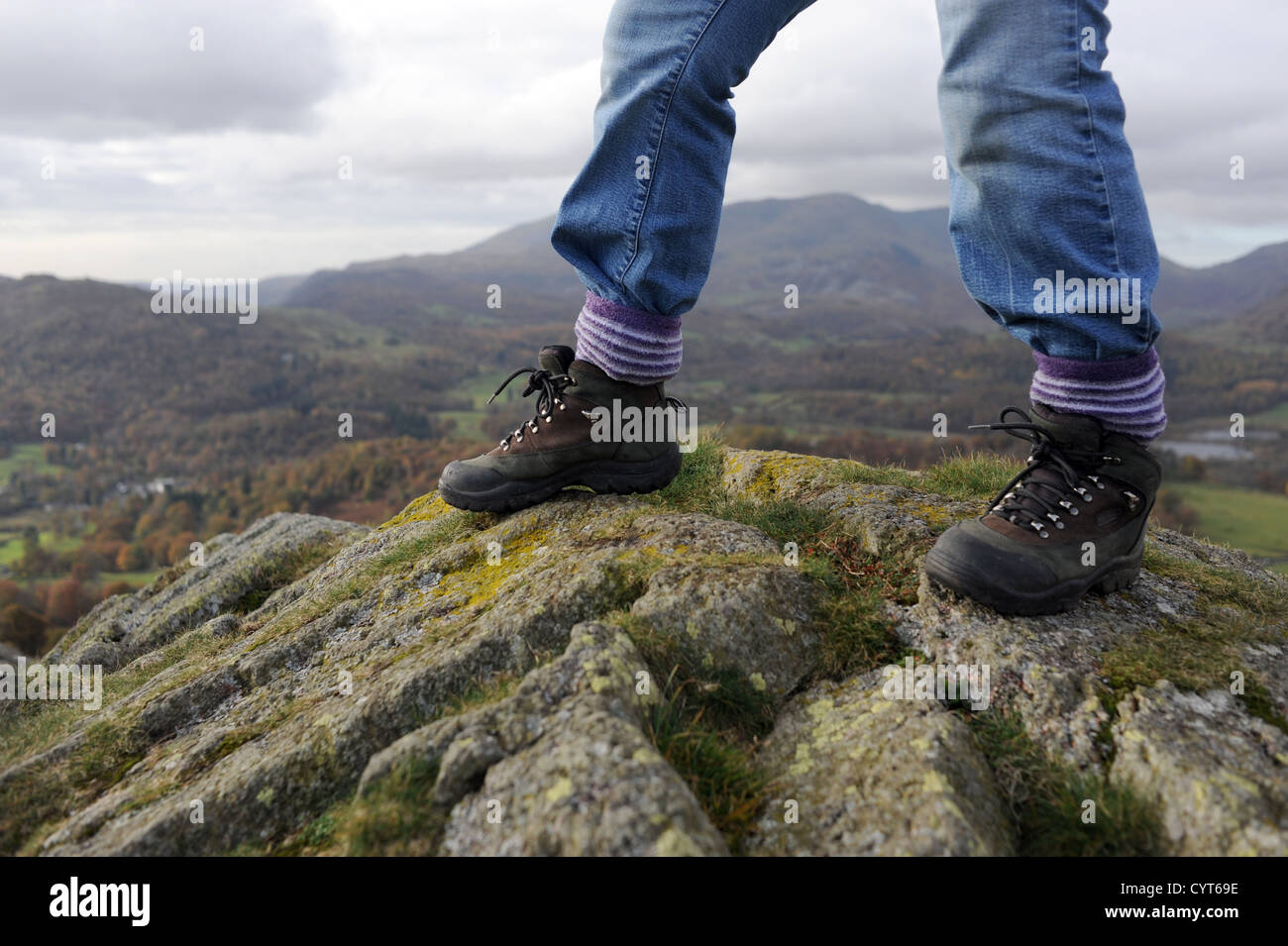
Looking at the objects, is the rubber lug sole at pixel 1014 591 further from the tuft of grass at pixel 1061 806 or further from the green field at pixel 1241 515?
the green field at pixel 1241 515

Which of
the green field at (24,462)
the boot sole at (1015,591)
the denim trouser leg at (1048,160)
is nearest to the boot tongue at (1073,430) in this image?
the denim trouser leg at (1048,160)

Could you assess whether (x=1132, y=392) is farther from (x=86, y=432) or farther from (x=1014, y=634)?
(x=86, y=432)

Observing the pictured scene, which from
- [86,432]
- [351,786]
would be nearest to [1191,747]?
[351,786]

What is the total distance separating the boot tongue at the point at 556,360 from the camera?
4676 millimetres

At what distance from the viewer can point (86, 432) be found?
488 feet

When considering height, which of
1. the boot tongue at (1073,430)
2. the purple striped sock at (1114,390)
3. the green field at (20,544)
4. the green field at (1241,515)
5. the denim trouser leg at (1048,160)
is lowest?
the green field at (20,544)

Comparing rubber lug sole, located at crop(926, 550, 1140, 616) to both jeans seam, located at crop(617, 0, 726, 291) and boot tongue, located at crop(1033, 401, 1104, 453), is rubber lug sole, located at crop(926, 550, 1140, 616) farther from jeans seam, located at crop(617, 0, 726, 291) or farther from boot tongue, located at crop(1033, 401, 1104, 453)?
jeans seam, located at crop(617, 0, 726, 291)

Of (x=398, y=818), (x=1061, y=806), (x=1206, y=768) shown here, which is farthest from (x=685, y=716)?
(x=1206, y=768)

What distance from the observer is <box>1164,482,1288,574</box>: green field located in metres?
50.5

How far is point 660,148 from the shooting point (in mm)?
3793

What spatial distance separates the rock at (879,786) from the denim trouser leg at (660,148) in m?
2.36

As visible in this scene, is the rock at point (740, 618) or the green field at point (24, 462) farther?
the green field at point (24, 462)

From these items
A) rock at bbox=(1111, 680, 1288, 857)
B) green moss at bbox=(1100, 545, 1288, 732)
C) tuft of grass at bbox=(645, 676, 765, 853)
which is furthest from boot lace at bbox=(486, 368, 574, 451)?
rock at bbox=(1111, 680, 1288, 857)

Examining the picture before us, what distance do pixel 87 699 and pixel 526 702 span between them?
11.4ft
